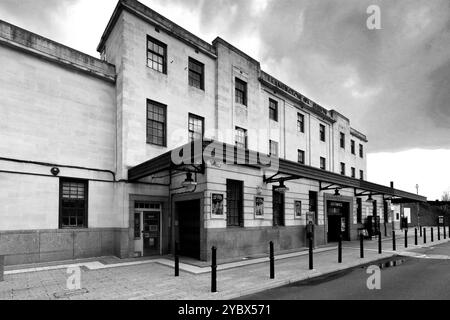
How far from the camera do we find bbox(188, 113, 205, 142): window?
16953mm

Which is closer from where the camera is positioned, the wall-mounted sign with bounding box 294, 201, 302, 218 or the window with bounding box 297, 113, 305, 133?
the wall-mounted sign with bounding box 294, 201, 302, 218

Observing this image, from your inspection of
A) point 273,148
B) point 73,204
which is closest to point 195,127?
point 273,148

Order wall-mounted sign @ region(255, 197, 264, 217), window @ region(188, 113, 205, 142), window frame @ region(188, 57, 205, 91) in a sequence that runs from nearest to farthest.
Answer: wall-mounted sign @ region(255, 197, 264, 217) < window @ region(188, 113, 205, 142) < window frame @ region(188, 57, 205, 91)

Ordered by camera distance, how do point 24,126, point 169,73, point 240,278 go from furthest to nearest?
point 169,73 → point 24,126 → point 240,278

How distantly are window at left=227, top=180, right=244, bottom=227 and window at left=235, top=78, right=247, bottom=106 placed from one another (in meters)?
6.94

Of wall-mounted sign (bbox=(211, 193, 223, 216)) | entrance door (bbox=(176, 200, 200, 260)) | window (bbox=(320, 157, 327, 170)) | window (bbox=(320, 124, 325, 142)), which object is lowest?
entrance door (bbox=(176, 200, 200, 260))

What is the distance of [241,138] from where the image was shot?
64.6ft

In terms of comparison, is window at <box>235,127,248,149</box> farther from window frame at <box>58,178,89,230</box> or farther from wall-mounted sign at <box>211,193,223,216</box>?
window frame at <box>58,178,89,230</box>

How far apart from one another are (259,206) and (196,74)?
326 inches

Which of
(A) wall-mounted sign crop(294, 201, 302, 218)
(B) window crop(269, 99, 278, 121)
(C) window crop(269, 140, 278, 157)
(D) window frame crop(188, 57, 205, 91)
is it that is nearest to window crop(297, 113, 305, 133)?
(B) window crop(269, 99, 278, 121)

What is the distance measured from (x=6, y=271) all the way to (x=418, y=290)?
1284 centimetres

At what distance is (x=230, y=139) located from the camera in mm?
18656
